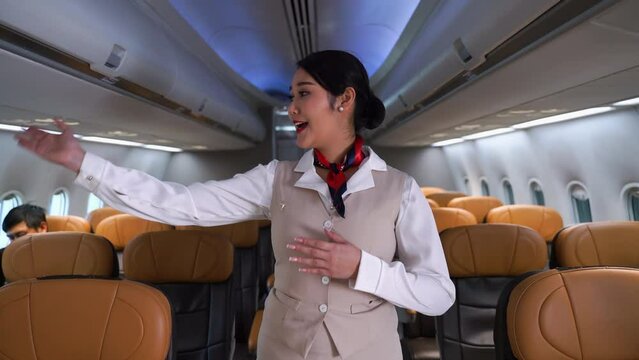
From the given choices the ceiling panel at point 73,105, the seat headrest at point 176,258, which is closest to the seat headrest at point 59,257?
the seat headrest at point 176,258

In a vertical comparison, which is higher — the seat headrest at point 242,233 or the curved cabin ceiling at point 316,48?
the curved cabin ceiling at point 316,48

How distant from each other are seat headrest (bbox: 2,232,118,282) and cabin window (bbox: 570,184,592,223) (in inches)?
225

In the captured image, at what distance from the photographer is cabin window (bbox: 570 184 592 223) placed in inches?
222

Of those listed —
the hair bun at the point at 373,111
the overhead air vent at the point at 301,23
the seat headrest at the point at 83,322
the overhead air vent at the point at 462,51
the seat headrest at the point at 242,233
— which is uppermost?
the overhead air vent at the point at 301,23

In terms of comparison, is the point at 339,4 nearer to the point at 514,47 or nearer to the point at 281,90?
the point at 514,47

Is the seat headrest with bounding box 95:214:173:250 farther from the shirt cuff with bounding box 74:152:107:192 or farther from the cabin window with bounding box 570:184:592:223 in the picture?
the cabin window with bounding box 570:184:592:223

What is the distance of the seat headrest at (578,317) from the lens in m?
1.38

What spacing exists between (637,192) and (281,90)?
6765 mm

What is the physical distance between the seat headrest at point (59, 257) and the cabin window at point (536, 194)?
A: 21.0 feet

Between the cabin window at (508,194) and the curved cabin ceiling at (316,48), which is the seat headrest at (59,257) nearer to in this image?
the curved cabin ceiling at (316,48)

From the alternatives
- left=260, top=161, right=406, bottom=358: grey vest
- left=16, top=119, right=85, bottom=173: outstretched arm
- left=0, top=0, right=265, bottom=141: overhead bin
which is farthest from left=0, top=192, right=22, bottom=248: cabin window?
left=260, top=161, right=406, bottom=358: grey vest

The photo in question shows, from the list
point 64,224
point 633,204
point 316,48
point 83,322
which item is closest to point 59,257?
point 83,322

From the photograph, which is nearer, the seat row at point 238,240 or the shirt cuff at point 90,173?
the shirt cuff at point 90,173

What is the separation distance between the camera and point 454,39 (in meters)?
2.99
